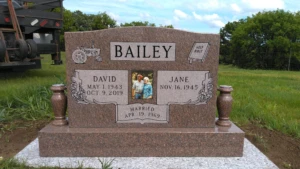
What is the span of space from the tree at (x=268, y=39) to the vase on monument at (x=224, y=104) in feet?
107

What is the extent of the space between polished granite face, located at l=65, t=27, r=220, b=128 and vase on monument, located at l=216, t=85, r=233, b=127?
115 mm

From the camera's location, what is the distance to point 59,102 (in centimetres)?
334

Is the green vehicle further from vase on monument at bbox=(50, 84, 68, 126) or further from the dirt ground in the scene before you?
vase on monument at bbox=(50, 84, 68, 126)

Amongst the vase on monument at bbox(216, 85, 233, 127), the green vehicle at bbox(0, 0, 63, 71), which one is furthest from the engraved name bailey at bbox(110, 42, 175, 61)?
the green vehicle at bbox(0, 0, 63, 71)

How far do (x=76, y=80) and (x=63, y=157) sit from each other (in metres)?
0.88

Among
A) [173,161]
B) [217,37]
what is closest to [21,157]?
[173,161]

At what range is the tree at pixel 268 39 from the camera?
33.2 meters

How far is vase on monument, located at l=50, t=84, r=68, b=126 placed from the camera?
3.34m

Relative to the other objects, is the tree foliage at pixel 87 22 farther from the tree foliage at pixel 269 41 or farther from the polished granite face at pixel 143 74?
the polished granite face at pixel 143 74

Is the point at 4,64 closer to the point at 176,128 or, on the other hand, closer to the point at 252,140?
the point at 176,128

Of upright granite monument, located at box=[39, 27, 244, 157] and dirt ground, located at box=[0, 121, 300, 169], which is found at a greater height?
upright granite monument, located at box=[39, 27, 244, 157]

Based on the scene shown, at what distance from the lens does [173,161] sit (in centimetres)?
317

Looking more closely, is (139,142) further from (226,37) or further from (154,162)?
(226,37)

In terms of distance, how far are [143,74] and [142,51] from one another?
0.26 meters
